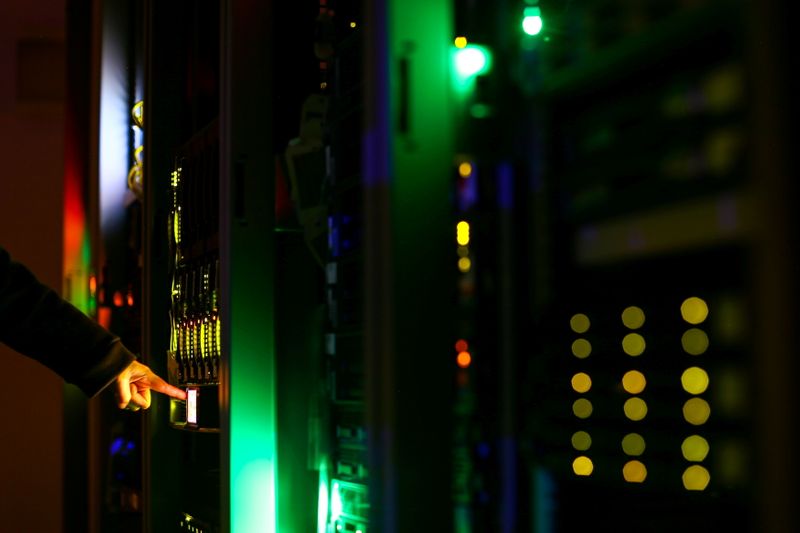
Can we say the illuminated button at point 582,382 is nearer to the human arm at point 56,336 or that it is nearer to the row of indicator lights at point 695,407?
the row of indicator lights at point 695,407

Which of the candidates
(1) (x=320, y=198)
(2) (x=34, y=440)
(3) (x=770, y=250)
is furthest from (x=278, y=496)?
(2) (x=34, y=440)

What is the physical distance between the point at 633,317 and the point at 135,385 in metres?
0.94

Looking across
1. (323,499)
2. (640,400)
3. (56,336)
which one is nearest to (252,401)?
(323,499)

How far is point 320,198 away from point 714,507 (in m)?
0.89

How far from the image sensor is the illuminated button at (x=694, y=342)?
4.30ft

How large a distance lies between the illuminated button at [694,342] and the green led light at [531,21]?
63 centimetres

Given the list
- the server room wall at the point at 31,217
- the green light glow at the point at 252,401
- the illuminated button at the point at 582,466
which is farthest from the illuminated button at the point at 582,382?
the server room wall at the point at 31,217

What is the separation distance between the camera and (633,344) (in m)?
1.40

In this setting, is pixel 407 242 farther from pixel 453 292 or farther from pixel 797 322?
pixel 797 322

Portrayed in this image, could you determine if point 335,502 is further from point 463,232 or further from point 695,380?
point 695,380

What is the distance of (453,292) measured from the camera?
1.29 meters

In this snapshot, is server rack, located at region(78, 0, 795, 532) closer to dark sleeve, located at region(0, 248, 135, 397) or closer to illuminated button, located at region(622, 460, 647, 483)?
illuminated button, located at region(622, 460, 647, 483)

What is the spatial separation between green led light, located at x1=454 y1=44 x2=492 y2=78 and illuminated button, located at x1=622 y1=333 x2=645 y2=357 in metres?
0.49

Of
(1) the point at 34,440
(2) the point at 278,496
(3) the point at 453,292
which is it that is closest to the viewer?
(3) the point at 453,292
